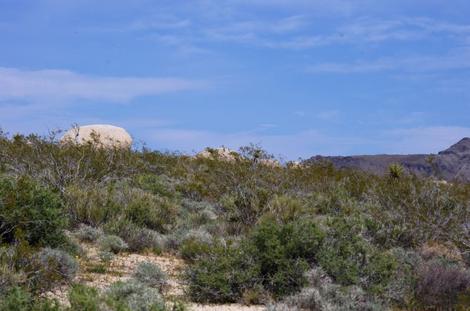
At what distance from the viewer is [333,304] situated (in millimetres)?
7910

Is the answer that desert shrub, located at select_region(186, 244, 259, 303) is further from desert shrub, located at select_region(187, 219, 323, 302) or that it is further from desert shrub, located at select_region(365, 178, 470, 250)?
desert shrub, located at select_region(365, 178, 470, 250)

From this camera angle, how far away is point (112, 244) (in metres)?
11.6

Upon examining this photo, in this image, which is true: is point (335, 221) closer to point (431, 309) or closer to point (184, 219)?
point (431, 309)

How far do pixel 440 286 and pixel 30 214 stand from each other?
5.19m

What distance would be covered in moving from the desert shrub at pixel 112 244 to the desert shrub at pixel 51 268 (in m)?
2.68

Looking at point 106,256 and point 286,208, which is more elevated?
point 286,208

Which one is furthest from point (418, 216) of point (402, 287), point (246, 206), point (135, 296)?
point (135, 296)

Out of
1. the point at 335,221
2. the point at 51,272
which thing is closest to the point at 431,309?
the point at 335,221

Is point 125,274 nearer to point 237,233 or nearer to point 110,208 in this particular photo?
point 110,208

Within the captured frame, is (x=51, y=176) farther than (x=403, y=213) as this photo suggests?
Yes

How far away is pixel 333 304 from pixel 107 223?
234 inches

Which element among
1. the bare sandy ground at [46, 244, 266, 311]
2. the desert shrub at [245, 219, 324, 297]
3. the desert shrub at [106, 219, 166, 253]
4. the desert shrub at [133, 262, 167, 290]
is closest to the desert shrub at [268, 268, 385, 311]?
the desert shrub at [245, 219, 324, 297]

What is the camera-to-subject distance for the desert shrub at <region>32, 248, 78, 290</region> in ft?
24.6

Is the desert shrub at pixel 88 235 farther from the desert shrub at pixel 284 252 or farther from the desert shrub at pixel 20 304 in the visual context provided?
the desert shrub at pixel 20 304
